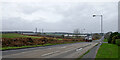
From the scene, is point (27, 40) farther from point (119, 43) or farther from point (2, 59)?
point (2, 59)

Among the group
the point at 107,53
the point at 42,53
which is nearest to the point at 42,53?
the point at 42,53

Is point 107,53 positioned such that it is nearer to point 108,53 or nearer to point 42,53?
point 108,53

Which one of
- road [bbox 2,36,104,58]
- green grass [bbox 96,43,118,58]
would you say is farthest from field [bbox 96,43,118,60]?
road [bbox 2,36,104,58]

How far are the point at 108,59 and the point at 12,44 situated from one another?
69.2ft

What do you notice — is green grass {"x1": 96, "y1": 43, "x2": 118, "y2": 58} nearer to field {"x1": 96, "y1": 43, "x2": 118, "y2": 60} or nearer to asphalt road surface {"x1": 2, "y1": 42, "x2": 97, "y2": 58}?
field {"x1": 96, "y1": 43, "x2": 118, "y2": 60}

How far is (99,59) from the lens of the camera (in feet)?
40.0

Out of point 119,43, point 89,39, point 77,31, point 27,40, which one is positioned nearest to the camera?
point 119,43

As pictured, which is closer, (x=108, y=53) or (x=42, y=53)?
(x=108, y=53)

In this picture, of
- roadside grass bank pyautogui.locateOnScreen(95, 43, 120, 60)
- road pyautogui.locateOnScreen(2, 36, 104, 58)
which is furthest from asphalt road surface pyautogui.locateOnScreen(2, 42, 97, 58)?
roadside grass bank pyautogui.locateOnScreen(95, 43, 120, 60)

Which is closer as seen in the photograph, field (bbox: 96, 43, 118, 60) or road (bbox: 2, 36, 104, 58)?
field (bbox: 96, 43, 118, 60)

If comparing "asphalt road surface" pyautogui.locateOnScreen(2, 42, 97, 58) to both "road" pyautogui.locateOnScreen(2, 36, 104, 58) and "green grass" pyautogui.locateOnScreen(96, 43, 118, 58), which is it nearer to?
"road" pyautogui.locateOnScreen(2, 36, 104, 58)

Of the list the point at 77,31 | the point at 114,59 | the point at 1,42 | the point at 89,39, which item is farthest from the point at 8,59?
the point at 77,31

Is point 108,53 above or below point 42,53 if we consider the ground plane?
above

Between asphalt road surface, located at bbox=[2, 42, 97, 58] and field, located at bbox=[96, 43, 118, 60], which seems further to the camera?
asphalt road surface, located at bbox=[2, 42, 97, 58]
